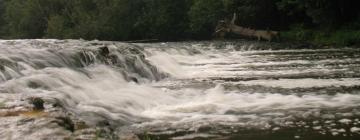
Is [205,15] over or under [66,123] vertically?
over

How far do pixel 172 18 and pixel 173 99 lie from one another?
4074 cm

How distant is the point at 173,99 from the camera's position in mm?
10836

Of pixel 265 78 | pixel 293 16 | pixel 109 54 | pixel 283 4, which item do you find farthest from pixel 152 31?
pixel 265 78

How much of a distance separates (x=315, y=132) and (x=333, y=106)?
2.06m

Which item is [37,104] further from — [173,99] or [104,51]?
[104,51]

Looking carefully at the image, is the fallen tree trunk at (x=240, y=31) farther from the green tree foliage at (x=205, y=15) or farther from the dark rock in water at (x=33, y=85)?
the dark rock in water at (x=33, y=85)

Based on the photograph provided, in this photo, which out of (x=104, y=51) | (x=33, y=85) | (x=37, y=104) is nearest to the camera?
(x=37, y=104)

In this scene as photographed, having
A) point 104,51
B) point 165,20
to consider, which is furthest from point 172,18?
point 104,51

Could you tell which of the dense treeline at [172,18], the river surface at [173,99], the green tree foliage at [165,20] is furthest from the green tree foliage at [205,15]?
the river surface at [173,99]

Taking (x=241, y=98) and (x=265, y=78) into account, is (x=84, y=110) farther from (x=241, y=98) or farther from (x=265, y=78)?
(x=265, y=78)

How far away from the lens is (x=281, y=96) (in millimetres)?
10195

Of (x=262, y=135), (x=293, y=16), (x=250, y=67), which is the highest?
(x=293, y=16)

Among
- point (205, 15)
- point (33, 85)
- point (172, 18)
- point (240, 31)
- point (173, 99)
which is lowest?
point (173, 99)

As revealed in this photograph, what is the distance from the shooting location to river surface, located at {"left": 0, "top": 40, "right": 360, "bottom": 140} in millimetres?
6977
